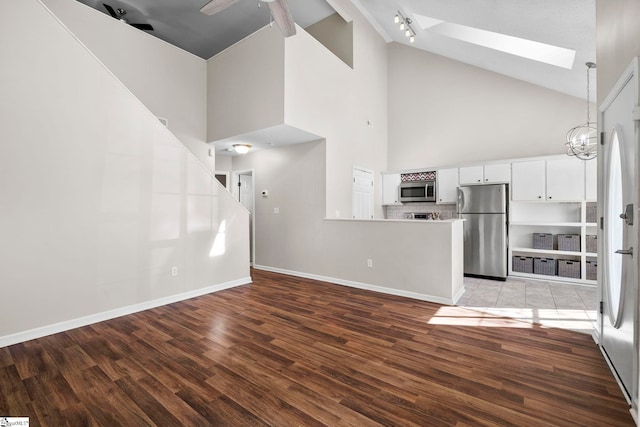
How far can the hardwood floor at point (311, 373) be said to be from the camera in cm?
174

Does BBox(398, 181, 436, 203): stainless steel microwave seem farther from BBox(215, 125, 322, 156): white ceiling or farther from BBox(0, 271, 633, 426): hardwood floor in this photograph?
BBox(0, 271, 633, 426): hardwood floor

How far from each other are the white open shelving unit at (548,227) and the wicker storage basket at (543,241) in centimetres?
8

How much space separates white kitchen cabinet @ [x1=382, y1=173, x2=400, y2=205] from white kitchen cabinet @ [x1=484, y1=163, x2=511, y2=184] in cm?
178

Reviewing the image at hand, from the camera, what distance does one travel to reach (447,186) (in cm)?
588

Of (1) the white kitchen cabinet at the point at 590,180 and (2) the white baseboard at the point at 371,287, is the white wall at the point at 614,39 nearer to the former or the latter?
(2) the white baseboard at the point at 371,287

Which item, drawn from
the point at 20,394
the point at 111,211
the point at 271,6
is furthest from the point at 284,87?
the point at 20,394

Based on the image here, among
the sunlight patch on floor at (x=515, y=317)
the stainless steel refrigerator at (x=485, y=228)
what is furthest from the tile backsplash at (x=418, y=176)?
the sunlight patch on floor at (x=515, y=317)

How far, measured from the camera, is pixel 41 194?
286 centimetres

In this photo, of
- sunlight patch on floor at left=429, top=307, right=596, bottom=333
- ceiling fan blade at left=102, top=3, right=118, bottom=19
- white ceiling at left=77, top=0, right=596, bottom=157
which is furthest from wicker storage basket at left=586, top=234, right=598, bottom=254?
ceiling fan blade at left=102, top=3, right=118, bottom=19

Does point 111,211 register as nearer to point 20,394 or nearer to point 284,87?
point 20,394

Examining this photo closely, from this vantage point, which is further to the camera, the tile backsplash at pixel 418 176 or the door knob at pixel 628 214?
the tile backsplash at pixel 418 176

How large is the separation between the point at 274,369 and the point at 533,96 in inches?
248

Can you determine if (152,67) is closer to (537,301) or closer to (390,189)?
(390,189)

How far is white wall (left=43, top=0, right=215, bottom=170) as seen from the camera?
4324 mm
